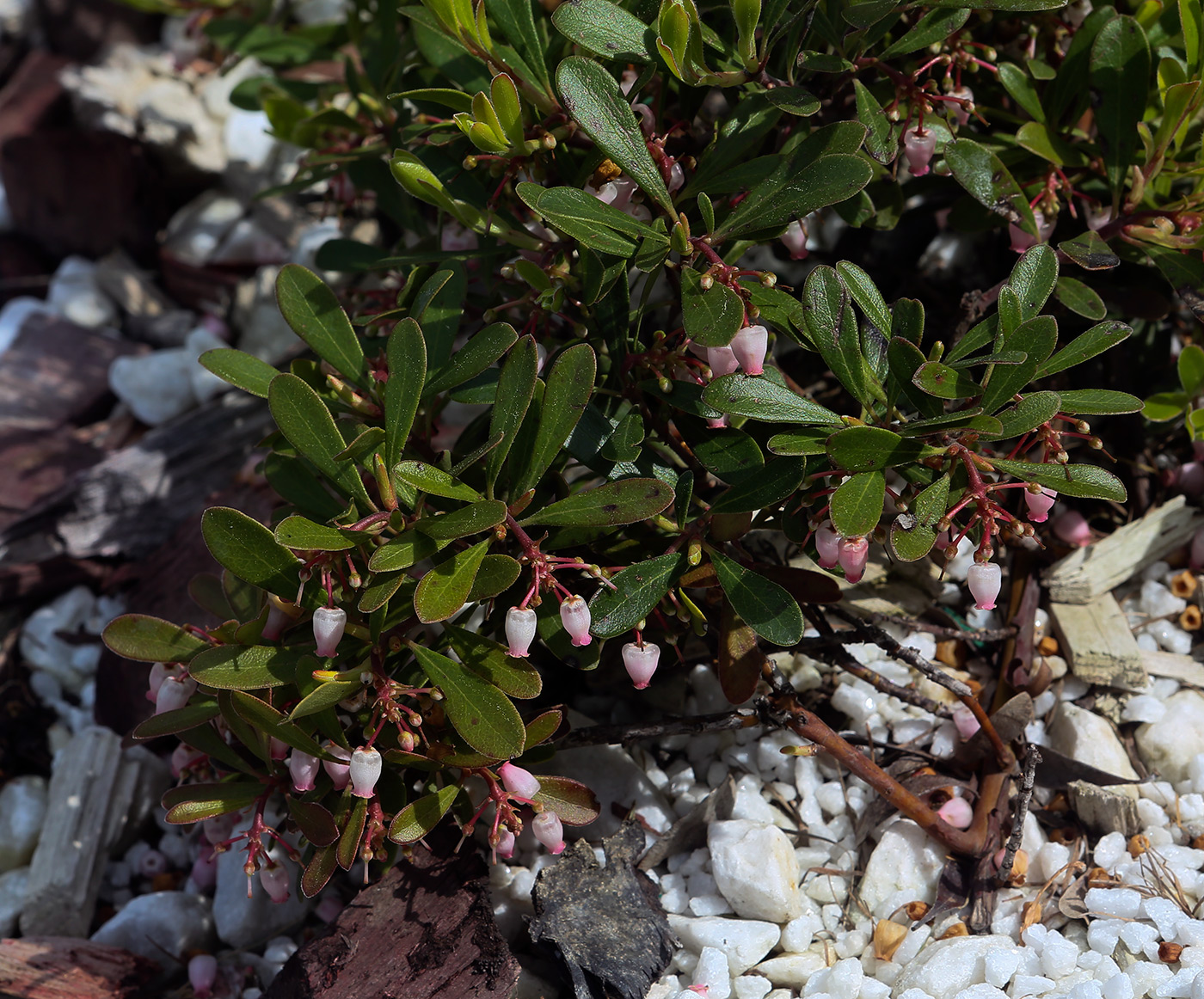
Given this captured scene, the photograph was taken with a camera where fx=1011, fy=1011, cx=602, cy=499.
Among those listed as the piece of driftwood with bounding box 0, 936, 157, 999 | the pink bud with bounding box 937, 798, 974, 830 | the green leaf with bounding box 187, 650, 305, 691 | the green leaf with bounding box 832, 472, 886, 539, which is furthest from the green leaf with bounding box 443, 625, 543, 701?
the piece of driftwood with bounding box 0, 936, 157, 999

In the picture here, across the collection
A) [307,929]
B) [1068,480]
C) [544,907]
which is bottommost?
[307,929]

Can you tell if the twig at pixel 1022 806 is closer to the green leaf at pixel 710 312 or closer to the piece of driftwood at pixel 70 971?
the green leaf at pixel 710 312

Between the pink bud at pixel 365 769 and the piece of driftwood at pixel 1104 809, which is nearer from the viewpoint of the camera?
the pink bud at pixel 365 769

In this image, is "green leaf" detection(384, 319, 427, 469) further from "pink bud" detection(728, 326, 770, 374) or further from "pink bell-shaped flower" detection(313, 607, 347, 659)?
"pink bud" detection(728, 326, 770, 374)

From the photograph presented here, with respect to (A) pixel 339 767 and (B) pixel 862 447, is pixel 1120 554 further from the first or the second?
(A) pixel 339 767

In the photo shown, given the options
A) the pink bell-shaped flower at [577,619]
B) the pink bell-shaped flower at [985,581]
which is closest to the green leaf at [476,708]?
the pink bell-shaped flower at [577,619]

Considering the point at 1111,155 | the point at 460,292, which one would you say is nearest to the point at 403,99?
the point at 460,292

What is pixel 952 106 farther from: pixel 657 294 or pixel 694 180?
pixel 657 294
